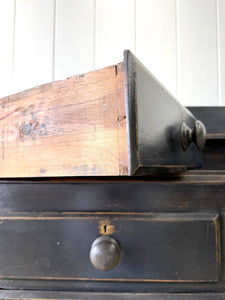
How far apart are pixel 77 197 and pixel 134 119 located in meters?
0.17

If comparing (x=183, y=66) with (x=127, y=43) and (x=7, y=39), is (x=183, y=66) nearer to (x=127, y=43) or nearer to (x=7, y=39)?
(x=127, y=43)

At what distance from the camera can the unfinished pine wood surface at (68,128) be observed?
27 centimetres

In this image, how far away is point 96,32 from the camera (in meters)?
0.84

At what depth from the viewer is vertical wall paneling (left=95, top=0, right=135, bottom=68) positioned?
83 centimetres

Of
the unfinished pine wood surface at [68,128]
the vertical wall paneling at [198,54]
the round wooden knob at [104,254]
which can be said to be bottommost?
the round wooden knob at [104,254]

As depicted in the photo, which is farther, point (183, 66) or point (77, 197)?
point (183, 66)

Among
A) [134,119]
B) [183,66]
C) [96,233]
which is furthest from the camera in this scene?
[183,66]

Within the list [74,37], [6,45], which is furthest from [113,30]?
→ [6,45]

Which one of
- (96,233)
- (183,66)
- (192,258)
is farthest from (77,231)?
(183,66)

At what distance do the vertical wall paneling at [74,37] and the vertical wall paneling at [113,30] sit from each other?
0.08 feet

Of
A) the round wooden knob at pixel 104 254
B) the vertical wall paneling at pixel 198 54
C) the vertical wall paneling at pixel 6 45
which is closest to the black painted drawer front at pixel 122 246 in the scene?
the round wooden knob at pixel 104 254

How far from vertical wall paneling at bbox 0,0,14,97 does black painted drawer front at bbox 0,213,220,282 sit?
25.9 inches

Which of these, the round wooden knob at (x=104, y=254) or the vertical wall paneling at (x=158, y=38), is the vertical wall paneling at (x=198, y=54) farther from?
the round wooden knob at (x=104, y=254)

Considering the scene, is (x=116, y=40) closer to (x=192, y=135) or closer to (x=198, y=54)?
(x=198, y=54)
